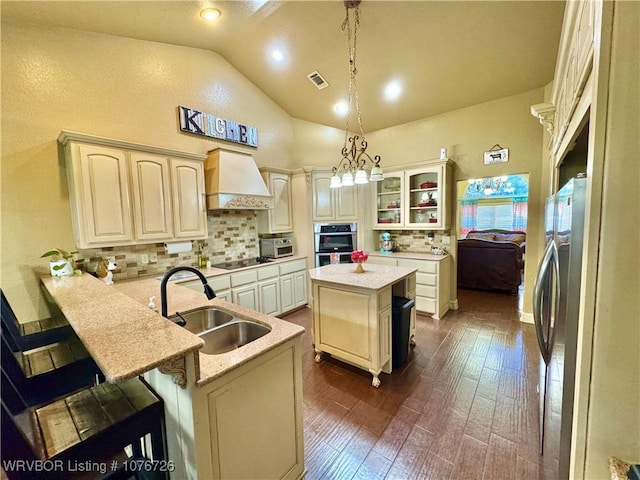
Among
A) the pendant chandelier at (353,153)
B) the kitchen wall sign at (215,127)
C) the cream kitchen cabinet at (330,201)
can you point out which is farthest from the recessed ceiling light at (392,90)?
the kitchen wall sign at (215,127)

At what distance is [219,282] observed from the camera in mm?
3191

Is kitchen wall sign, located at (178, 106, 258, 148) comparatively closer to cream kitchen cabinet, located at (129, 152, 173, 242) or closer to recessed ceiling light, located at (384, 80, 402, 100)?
cream kitchen cabinet, located at (129, 152, 173, 242)

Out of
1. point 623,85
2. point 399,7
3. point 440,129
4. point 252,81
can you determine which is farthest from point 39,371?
point 440,129

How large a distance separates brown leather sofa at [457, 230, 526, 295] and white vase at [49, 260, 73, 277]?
556cm

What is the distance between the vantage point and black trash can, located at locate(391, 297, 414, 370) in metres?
2.62

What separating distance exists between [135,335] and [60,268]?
2025 millimetres

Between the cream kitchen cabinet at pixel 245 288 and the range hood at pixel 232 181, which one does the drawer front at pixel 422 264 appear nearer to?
the cream kitchen cabinet at pixel 245 288

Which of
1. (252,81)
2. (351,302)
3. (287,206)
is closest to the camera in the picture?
(351,302)

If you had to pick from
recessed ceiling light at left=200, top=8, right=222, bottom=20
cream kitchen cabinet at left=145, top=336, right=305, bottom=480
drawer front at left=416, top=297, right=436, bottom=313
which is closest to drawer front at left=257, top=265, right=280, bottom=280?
drawer front at left=416, top=297, right=436, bottom=313

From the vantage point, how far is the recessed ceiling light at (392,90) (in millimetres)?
3542

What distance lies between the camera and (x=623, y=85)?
649 mm

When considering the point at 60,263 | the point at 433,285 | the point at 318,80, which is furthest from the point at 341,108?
the point at 60,263

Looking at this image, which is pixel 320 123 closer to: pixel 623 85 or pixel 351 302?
pixel 351 302

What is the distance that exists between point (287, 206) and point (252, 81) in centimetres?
195
